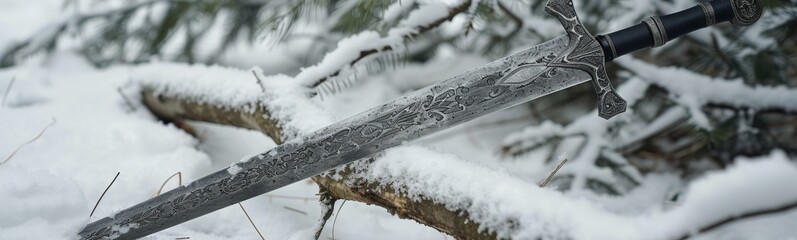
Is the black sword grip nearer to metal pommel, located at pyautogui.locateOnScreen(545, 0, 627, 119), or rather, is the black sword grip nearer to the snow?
metal pommel, located at pyautogui.locateOnScreen(545, 0, 627, 119)

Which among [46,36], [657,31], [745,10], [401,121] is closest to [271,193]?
[401,121]

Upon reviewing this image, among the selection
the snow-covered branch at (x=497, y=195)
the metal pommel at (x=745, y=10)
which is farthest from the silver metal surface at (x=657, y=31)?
the snow-covered branch at (x=497, y=195)

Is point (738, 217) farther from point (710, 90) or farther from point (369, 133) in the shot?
point (710, 90)

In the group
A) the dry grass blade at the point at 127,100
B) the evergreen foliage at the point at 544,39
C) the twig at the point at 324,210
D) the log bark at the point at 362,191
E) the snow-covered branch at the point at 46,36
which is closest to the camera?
the log bark at the point at 362,191

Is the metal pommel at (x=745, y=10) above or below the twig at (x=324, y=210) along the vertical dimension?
above

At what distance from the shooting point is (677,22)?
1118 mm

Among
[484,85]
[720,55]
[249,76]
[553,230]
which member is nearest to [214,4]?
[249,76]

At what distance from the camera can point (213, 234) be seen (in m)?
1.30

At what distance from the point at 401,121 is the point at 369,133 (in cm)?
6

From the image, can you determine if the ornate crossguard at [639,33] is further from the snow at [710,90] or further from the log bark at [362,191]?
the snow at [710,90]

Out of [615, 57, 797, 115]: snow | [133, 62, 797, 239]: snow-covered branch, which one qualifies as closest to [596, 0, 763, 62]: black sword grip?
[133, 62, 797, 239]: snow-covered branch

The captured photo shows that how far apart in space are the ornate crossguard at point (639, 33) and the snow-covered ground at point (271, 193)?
0.24 metres

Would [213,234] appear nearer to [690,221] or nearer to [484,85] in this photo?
[484,85]

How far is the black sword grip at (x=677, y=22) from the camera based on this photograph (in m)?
1.11
